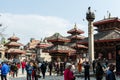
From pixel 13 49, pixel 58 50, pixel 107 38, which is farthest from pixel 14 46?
pixel 107 38

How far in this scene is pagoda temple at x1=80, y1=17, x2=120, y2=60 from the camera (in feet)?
123

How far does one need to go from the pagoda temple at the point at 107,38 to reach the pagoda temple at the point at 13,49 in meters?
28.4

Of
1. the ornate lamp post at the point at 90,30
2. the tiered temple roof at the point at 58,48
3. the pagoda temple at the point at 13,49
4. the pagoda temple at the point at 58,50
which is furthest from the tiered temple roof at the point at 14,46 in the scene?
the ornate lamp post at the point at 90,30

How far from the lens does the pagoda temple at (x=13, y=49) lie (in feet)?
221

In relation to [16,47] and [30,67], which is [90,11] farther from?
[16,47]

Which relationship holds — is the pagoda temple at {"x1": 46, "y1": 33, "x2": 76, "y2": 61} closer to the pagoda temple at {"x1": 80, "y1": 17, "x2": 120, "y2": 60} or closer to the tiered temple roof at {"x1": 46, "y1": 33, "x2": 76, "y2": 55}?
the tiered temple roof at {"x1": 46, "y1": 33, "x2": 76, "y2": 55}

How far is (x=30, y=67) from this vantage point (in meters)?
19.4

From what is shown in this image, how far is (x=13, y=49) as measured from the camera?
225ft

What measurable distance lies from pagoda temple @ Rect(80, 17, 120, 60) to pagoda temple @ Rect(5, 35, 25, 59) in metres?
28.4

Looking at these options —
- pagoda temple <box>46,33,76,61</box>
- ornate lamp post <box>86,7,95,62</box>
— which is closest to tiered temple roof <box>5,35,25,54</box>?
pagoda temple <box>46,33,76,61</box>

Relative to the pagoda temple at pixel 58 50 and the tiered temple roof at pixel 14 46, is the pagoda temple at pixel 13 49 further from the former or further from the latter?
the pagoda temple at pixel 58 50

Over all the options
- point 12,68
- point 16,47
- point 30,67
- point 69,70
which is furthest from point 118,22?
point 16,47

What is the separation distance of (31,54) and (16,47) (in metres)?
10.9

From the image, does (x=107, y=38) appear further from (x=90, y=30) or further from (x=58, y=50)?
(x=58, y=50)
